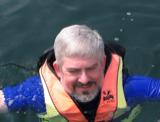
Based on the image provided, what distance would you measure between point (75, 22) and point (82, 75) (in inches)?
123

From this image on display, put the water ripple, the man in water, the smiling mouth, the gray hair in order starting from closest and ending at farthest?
the gray hair → the smiling mouth → the man in water → the water ripple

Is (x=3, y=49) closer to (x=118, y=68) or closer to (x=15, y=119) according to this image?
(x=15, y=119)

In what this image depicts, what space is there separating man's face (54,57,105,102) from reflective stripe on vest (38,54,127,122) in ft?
1.29

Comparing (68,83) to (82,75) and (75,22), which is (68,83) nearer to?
(82,75)

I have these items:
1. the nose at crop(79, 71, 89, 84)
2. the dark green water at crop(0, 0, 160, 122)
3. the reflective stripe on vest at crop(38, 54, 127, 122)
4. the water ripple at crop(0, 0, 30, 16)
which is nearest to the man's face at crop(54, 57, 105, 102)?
the nose at crop(79, 71, 89, 84)

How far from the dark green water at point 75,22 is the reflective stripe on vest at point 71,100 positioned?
1430 mm

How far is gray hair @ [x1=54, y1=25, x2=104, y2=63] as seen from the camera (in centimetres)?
542

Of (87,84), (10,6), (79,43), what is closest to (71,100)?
(87,84)

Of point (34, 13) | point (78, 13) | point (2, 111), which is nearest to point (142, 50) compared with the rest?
point (78, 13)

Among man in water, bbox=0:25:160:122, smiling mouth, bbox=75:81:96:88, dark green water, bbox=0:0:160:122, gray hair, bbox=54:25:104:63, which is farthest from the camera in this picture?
dark green water, bbox=0:0:160:122

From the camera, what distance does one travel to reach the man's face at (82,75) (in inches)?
216

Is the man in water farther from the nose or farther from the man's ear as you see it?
the nose

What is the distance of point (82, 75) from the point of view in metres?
5.52

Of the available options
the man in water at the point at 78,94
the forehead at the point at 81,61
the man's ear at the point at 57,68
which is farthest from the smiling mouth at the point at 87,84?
the man's ear at the point at 57,68
